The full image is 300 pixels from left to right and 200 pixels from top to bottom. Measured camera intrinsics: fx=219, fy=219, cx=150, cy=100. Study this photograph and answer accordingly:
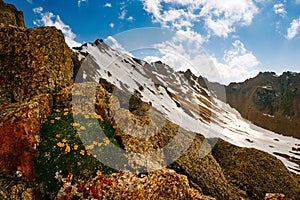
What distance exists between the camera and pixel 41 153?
1222cm

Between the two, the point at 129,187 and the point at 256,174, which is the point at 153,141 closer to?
the point at 129,187

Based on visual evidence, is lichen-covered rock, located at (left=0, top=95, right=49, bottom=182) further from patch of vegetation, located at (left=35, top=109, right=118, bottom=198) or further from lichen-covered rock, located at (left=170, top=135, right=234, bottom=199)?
lichen-covered rock, located at (left=170, top=135, right=234, bottom=199)

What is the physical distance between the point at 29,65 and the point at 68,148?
8.34 m

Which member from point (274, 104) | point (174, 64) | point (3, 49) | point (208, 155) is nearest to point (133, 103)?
point (174, 64)

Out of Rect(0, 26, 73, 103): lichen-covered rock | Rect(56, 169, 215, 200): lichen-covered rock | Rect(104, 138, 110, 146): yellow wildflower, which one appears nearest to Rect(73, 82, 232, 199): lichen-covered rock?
Rect(56, 169, 215, 200): lichen-covered rock

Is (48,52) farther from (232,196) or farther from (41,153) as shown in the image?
(232,196)

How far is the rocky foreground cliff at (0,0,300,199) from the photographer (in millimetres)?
11281

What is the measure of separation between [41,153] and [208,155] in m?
16.6

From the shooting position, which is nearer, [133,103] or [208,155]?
[208,155]

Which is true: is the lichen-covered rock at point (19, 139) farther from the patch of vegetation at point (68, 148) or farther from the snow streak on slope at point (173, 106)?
the snow streak on slope at point (173, 106)

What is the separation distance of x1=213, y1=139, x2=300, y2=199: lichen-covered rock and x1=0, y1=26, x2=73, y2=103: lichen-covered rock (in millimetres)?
21314

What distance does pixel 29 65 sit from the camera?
17000 mm

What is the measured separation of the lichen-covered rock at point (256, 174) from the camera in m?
24.7

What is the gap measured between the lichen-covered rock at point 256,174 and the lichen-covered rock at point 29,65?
21.3 m
